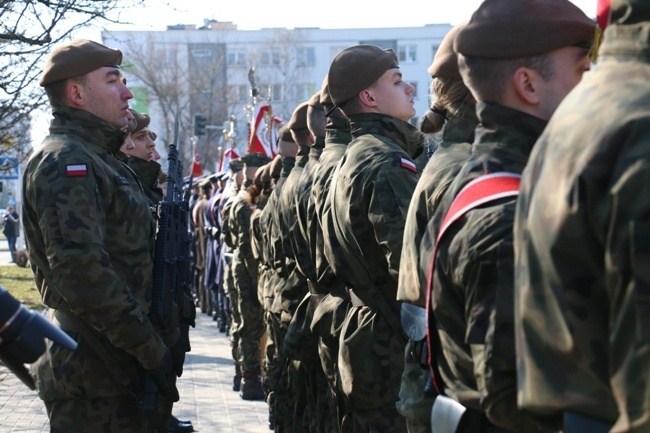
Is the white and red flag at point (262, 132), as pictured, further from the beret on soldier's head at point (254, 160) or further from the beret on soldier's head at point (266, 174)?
the beret on soldier's head at point (266, 174)

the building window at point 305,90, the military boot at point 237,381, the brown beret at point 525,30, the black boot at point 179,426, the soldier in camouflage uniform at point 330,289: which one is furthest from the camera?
the building window at point 305,90

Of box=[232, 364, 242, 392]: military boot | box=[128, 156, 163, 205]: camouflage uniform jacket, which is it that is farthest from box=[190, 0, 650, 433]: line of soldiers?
box=[232, 364, 242, 392]: military boot

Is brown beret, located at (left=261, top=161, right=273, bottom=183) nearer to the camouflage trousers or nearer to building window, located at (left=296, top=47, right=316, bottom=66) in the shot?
the camouflage trousers

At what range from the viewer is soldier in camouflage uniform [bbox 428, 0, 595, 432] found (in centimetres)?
319

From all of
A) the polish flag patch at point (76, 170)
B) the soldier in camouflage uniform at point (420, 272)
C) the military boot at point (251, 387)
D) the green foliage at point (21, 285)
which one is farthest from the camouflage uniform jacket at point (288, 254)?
the green foliage at point (21, 285)

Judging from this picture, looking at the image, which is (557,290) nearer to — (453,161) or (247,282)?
(453,161)

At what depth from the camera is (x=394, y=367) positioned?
5.83 meters

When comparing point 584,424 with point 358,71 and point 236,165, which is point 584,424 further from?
point 236,165

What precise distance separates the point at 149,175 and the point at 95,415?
2986mm

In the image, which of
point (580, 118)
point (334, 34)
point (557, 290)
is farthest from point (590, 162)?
point (334, 34)

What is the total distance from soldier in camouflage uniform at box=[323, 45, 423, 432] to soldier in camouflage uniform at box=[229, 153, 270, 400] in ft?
22.2

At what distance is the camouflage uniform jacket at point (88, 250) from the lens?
17.9ft

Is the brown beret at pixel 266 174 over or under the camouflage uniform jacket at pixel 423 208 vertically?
under

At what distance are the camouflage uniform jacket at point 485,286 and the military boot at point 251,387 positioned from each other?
369 inches
